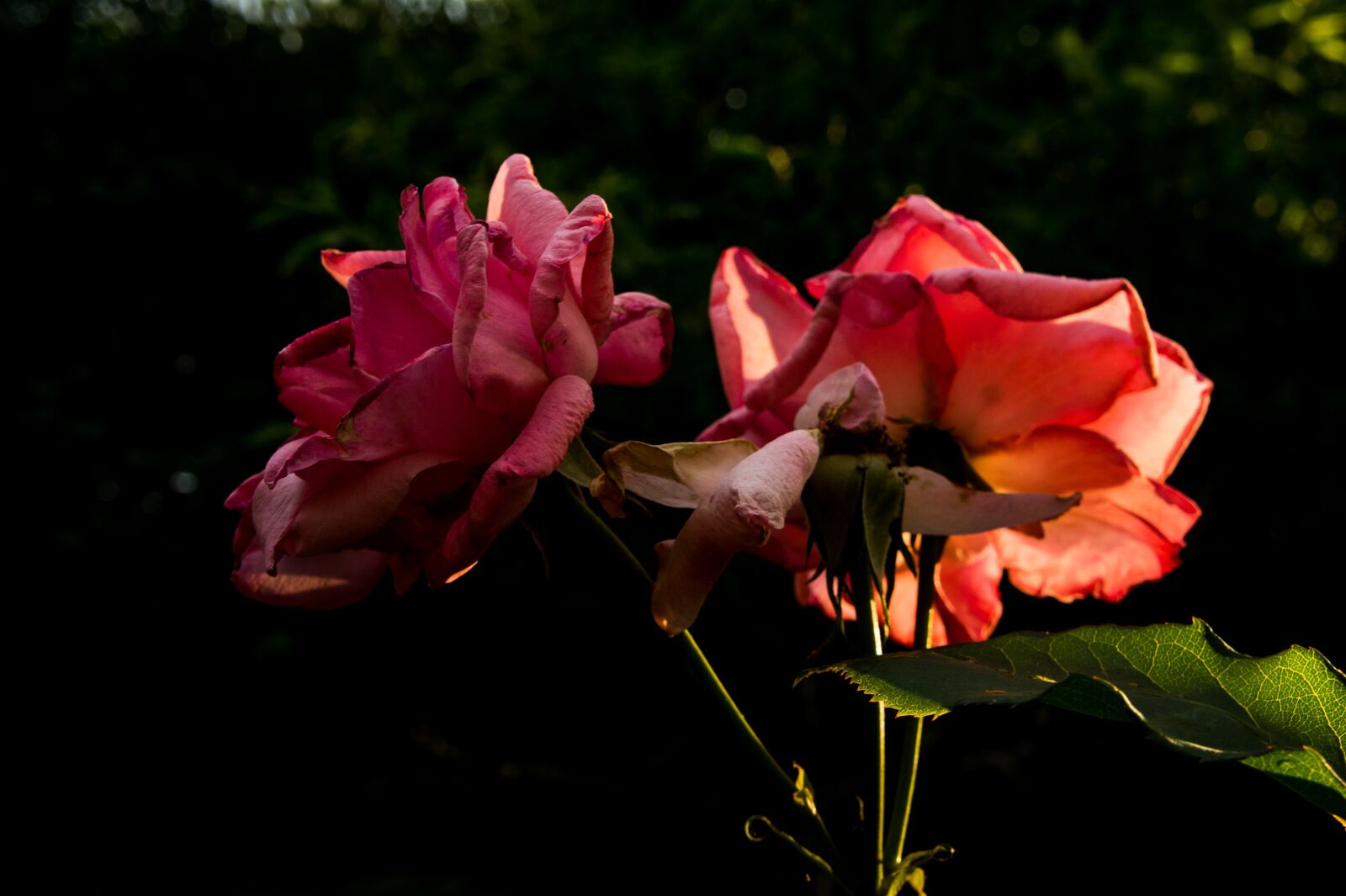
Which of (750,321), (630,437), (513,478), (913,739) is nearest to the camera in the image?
(513,478)

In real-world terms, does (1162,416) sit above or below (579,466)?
below

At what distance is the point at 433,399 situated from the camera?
478 millimetres

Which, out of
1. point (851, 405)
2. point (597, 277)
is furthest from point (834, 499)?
point (597, 277)

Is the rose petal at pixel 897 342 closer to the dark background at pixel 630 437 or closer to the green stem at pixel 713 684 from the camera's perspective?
the green stem at pixel 713 684

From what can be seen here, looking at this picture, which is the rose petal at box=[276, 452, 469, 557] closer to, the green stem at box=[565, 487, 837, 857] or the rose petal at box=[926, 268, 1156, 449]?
the green stem at box=[565, 487, 837, 857]

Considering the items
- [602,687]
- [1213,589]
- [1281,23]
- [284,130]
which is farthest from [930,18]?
[284,130]

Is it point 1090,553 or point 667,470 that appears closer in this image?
point 667,470

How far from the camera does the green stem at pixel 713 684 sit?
0.51 metres

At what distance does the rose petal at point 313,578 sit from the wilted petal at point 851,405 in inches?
8.7

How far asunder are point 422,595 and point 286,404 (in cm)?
142

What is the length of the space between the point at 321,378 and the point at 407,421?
0.21ft

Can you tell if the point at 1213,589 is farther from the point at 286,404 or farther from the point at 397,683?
the point at 286,404

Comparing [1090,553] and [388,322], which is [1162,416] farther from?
[388,322]

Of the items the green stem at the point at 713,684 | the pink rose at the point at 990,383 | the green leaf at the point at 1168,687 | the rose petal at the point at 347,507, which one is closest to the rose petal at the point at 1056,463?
the pink rose at the point at 990,383
